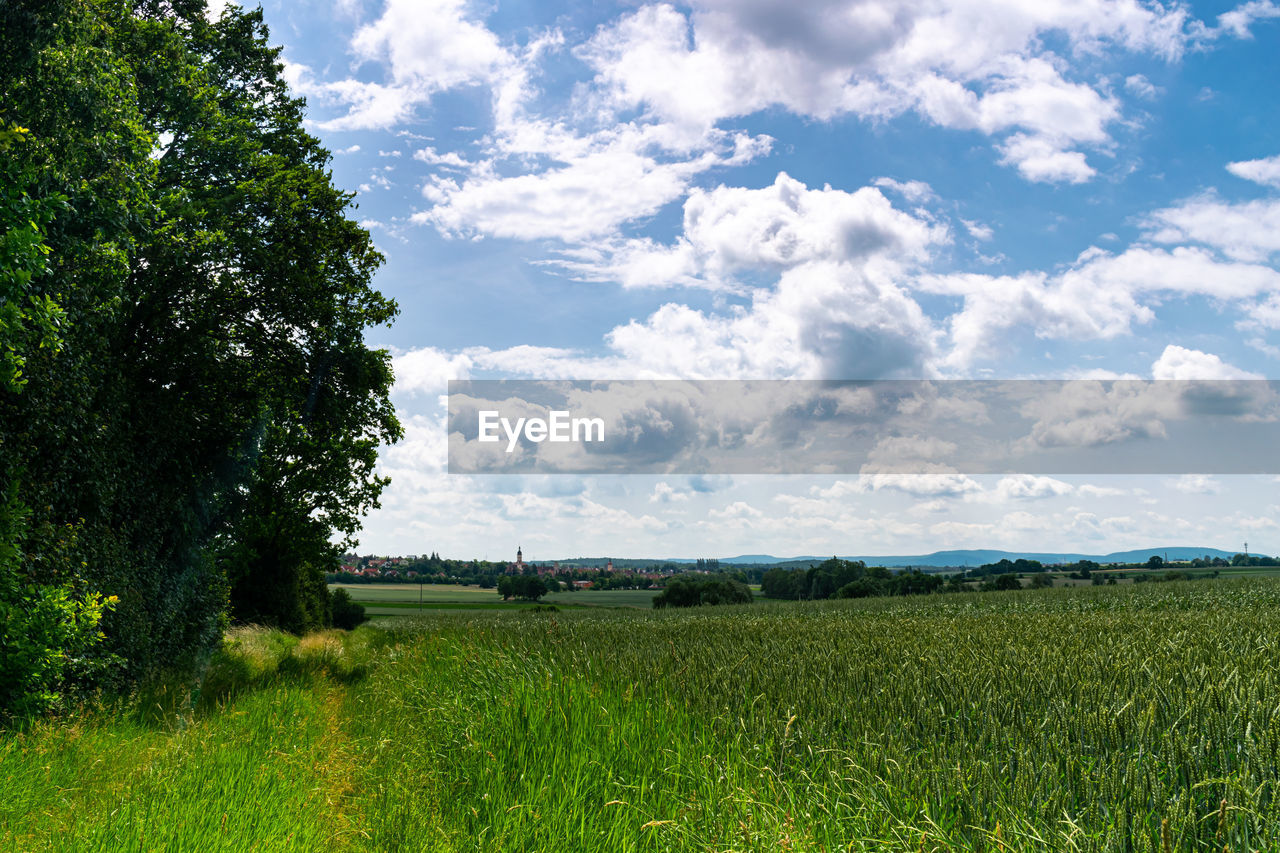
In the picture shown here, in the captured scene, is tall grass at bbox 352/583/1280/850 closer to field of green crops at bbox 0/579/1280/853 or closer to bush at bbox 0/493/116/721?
field of green crops at bbox 0/579/1280/853

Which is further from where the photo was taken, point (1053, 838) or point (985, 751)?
point (985, 751)

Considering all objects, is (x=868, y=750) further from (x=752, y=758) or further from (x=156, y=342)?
(x=156, y=342)

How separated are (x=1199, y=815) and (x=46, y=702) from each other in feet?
38.3

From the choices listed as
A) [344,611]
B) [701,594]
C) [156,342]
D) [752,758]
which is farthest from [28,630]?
[344,611]

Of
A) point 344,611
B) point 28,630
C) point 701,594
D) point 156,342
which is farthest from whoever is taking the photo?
point 344,611

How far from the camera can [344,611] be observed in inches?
2334

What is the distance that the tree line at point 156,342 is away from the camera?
30.0 feet

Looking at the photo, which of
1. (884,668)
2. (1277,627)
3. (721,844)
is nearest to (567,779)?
(721,844)

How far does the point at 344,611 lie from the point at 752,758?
203ft

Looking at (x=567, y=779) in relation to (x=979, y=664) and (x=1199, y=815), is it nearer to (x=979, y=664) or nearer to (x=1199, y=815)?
(x=979, y=664)

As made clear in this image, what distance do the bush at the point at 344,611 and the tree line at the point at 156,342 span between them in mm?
38774

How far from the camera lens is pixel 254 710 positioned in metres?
9.83

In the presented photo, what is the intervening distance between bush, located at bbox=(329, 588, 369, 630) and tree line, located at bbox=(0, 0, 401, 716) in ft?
127

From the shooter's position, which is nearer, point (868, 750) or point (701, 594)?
point (868, 750)
